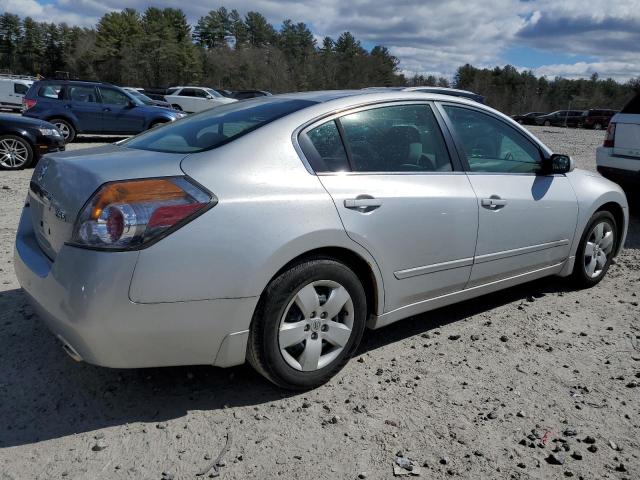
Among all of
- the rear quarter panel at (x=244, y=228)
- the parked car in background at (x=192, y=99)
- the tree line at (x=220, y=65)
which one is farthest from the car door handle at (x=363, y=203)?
the tree line at (x=220, y=65)

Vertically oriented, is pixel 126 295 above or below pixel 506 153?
below

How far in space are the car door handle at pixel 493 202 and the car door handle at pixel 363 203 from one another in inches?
36.3

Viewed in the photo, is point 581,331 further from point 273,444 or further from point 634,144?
point 634,144

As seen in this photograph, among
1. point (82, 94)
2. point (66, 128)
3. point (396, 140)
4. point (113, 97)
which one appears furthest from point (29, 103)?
point (396, 140)

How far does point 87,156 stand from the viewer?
2977mm

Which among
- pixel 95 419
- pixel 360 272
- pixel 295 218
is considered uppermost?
pixel 295 218

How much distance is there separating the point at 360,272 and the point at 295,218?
62cm

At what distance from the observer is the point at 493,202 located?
370 centimetres

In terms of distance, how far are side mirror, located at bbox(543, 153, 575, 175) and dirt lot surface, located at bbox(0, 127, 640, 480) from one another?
1193 millimetres

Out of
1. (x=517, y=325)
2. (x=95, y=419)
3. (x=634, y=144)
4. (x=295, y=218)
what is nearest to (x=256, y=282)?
(x=295, y=218)

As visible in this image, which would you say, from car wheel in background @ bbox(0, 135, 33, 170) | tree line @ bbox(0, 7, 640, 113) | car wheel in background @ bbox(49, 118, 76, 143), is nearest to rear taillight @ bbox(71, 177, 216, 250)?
car wheel in background @ bbox(0, 135, 33, 170)

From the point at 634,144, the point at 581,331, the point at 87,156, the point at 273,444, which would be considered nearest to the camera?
the point at 273,444

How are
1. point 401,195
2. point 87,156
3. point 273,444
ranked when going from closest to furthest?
1. point 273,444
2. point 87,156
3. point 401,195

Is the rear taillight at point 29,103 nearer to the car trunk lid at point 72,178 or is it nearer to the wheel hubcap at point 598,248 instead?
the car trunk lid at point 72,178
